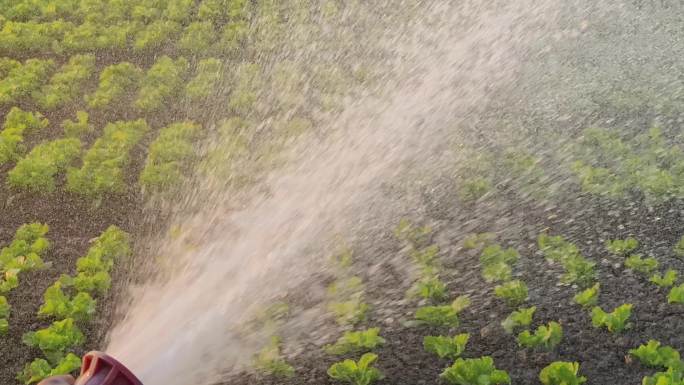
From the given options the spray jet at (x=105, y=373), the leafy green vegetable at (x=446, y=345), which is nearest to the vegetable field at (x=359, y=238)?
the leafy green vegetable at (x=446, y=345)

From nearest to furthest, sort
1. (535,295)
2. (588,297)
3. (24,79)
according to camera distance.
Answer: (588,297)
(535,295)
(24,79)

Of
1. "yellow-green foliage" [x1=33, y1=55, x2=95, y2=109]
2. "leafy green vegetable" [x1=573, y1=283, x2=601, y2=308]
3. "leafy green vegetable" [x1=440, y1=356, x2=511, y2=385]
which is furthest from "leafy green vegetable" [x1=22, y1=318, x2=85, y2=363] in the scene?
"yellow-green foliage" [x1=33, y1=55, x2=95, y2=109]

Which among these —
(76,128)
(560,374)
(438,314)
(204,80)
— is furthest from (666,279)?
(76,128)

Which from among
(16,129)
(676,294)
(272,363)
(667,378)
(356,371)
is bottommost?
(676,294)

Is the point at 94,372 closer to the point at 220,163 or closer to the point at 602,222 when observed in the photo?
the point at 220,163

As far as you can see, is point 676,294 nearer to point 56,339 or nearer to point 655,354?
point 655,354

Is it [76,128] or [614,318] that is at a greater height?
[76,128]
